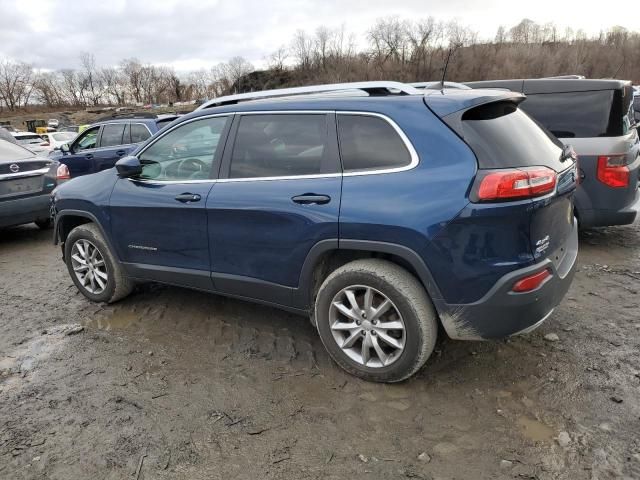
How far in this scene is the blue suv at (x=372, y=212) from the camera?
2.56m

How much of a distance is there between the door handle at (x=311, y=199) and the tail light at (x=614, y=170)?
135 inches

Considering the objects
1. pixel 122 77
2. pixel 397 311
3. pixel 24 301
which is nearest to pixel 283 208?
pixel 397 311

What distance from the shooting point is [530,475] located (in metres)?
2.27

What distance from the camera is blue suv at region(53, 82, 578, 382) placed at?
2561 mm

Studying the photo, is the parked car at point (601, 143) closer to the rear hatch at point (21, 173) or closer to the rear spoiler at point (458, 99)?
the rear spoiler at point (458, 99)

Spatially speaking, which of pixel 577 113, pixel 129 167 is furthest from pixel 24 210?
pixel 577 113

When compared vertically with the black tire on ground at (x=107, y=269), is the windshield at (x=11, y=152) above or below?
above

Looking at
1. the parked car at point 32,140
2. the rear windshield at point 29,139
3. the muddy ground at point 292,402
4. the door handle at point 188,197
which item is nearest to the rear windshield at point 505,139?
the muddy ground at point 292,402

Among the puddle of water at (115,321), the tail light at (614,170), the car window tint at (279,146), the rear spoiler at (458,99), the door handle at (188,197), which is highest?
the rear spoiler at (458,99)

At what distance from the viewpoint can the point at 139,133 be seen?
8.59 meters

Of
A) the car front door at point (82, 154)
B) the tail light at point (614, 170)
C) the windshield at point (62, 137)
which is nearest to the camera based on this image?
the tail light at point (614, 170)

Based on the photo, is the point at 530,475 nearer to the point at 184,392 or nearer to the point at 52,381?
the point at 184,392

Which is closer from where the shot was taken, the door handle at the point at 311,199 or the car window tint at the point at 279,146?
the door handle at the point at 311,199

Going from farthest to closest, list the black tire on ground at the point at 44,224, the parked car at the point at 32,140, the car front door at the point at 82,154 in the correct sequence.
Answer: the parked car at the point at 32,140, the car front door at the point at 82,154, the black tire on ground at the point at 44,224
